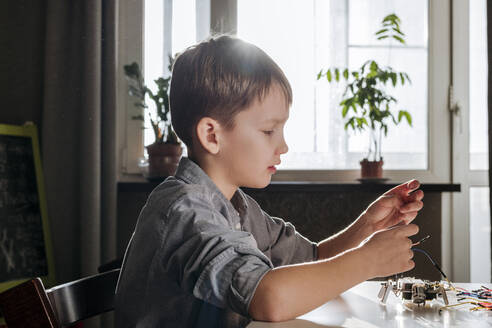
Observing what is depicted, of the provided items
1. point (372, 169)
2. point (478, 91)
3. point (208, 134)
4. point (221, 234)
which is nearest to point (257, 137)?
point (208, 134)

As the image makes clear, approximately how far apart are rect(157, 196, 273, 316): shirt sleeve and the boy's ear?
0.16 metres

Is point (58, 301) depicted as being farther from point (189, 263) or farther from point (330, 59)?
point (330, 59)

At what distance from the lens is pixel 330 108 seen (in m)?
2.26

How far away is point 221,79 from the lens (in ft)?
2.78

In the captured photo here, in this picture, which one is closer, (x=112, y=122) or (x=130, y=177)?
(x=112, y=122)

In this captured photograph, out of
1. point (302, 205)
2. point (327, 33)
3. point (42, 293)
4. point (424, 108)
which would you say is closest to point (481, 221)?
point (424, 108)

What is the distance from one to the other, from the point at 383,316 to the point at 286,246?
34cm

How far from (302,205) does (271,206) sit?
0.42 feet

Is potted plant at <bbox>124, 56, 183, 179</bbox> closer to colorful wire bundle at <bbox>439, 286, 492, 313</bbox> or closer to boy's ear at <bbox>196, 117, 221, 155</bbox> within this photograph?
boy's ear at <bbox>196, 117, 221, 155</bbox>

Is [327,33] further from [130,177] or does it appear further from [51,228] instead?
[51,228]

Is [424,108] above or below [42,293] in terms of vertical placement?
above

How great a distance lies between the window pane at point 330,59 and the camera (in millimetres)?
2266

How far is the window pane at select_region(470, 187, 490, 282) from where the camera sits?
2.28m

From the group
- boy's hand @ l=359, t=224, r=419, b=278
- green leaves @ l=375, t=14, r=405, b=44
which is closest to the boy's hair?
boy's hand @ l=359, t=224, r=419, b=278
